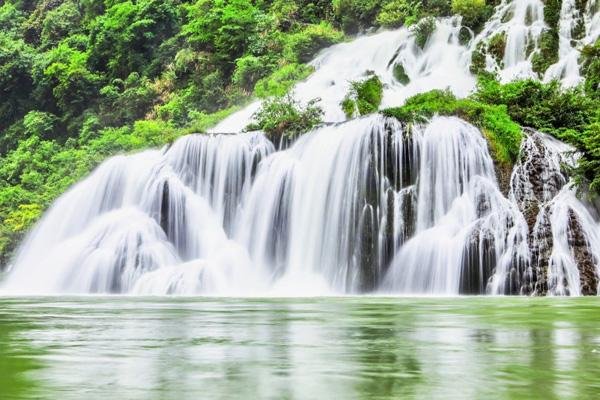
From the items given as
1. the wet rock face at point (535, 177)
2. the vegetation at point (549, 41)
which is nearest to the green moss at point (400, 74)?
the vegetation at point (549, 41)

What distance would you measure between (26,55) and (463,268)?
39157mm

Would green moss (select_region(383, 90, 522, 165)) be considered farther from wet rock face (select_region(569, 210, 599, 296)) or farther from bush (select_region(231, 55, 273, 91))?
bush (select_region(231, 55, 273, 91))

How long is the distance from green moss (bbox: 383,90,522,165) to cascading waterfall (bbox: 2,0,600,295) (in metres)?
0.21

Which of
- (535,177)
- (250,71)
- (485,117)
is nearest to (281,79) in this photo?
(250,71)

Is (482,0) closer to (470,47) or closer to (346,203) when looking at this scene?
(470,47)

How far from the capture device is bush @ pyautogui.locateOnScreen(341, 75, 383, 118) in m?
23.2

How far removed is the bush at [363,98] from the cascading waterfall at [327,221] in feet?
17.0

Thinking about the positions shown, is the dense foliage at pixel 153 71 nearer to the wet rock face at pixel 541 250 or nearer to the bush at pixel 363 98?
the bush at pixel 363 98

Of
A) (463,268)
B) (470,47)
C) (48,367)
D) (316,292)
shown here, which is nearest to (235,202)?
(316,292)

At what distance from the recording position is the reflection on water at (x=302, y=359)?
8.92 feet

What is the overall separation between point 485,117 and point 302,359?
13.6 m

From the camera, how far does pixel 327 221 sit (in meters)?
15.8

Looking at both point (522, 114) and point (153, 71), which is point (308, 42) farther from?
point (522, 114)

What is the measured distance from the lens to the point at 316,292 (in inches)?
576
